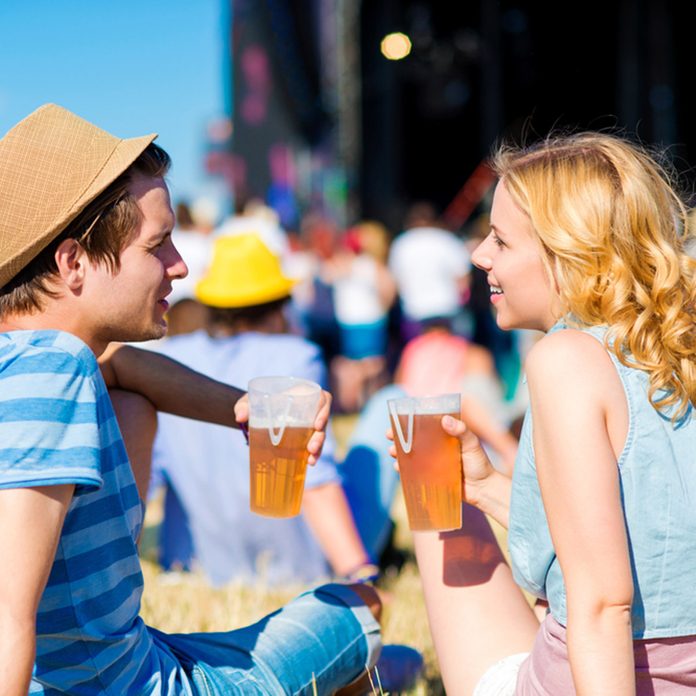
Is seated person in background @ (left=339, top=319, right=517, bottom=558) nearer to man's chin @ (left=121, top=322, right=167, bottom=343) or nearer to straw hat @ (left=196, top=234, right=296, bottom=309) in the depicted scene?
straw hat @ (left=196, top=234, right=296, bottom=309)

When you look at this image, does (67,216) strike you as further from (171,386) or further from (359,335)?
(359,335)

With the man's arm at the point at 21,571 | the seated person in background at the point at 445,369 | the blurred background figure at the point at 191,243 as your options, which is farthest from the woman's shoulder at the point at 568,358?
the blurred background figure at the point at 191,243

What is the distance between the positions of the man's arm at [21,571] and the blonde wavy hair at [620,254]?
0.93 metres

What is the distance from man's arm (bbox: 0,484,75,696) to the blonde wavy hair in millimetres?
932

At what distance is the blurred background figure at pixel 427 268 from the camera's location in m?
7.86

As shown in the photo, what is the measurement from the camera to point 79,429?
151cm

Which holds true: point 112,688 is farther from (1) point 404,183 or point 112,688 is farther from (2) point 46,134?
(1) point 404,183

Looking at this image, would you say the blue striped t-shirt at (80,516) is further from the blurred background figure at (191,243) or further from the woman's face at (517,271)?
the blurred background figure at (191,243)

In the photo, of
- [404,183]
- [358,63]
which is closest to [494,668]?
[404,183]

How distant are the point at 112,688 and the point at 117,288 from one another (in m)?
0.66

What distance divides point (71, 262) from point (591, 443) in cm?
89

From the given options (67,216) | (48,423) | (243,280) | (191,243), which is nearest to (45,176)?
(67,216)

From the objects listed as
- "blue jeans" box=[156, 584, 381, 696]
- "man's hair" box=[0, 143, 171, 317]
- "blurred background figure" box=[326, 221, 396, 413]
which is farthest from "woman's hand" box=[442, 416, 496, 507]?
"blurred background figure" box=[326, 221, 396, 413]

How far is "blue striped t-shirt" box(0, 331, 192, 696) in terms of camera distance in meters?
1.47
